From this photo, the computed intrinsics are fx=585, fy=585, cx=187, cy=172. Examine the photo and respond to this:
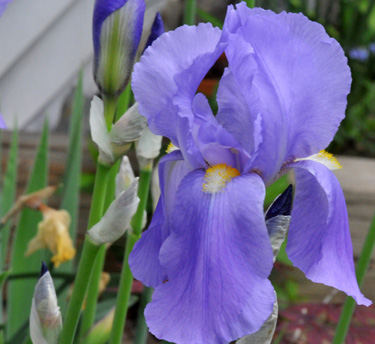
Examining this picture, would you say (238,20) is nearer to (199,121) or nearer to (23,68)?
(199,121)

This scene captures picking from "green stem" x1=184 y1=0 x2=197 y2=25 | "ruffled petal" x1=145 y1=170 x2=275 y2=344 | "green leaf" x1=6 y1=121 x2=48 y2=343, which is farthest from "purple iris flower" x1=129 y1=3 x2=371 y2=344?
"green leaf" x1=6 y1=121 x2=48 y2=343

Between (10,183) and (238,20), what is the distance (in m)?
0.69

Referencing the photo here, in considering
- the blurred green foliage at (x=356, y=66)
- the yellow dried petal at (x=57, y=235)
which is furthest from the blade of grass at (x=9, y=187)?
the blurred green foliage at (x=356, y=66)

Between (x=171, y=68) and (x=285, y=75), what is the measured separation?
71 millimetres

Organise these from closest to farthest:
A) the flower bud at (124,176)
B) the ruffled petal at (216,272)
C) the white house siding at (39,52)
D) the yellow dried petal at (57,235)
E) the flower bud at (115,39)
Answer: the ruffled petal at (216,272)
the flower bud at (115,39)
the flower bud at (124,176)
the yellow dried petal at (57,235)
the white house siding at (39,52)

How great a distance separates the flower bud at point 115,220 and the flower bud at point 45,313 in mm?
46

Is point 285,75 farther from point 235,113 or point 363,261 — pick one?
point 363,261

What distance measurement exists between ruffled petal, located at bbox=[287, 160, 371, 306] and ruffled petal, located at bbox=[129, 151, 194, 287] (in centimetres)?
8

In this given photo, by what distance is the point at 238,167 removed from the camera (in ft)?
1.26

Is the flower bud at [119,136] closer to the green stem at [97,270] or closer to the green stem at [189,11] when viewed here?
the green stem at [97,270]

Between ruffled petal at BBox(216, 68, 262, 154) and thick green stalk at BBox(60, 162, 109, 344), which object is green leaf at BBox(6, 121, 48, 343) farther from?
ruffled petal at BBox(216, 68, 262, 154)

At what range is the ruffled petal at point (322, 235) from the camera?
13.4 inches

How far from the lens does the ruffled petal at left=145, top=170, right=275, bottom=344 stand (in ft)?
1.02

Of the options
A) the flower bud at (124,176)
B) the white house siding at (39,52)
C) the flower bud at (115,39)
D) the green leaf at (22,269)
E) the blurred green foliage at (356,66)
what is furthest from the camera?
the blurred green foliage at (356,66)
